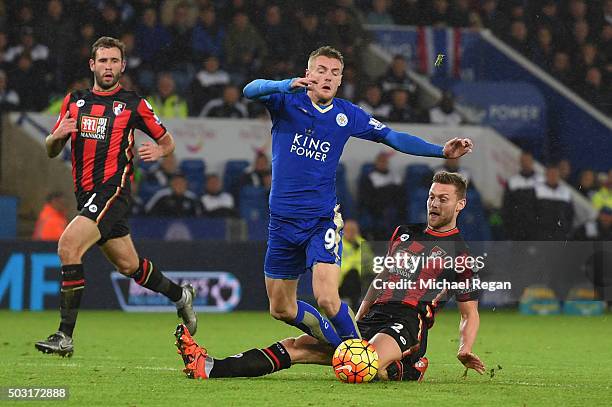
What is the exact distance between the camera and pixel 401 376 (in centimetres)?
652

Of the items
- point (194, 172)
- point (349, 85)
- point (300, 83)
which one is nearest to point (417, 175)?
point (349, 85)

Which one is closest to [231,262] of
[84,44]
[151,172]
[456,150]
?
[151,172]

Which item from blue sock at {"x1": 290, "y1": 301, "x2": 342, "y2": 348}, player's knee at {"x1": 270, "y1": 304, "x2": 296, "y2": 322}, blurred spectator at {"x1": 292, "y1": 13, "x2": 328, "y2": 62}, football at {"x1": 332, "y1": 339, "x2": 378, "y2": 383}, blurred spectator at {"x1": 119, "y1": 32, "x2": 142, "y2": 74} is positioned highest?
blurred spectator at {"x1": 292, "y1": 13, "x2": 328, "y2": 62}

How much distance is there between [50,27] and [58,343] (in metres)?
8.45

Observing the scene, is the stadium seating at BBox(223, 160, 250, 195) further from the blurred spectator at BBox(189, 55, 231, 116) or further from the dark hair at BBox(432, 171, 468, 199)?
Answer: the dark hair at BBox(432, 171, 468, 199)

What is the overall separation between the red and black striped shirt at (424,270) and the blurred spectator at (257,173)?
714 cm

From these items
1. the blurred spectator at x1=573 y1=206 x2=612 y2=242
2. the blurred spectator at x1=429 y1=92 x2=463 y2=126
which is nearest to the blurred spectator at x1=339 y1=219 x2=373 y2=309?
the blurred spectator at x1=429 y1=92 x2=463 y2=126

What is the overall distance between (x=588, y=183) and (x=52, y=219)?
6.72 m

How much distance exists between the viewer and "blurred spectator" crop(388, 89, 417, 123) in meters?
14.7

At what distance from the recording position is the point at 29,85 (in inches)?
560

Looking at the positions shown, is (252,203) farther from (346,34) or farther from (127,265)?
(127,265)

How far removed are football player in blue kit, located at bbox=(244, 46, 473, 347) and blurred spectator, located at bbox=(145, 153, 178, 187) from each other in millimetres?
7082

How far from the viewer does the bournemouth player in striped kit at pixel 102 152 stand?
7.50 metres

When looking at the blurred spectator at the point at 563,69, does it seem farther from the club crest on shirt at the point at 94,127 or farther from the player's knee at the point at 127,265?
the club crest on shirt at the point at 94,127
